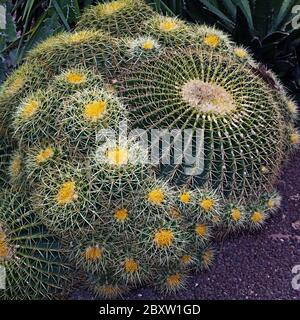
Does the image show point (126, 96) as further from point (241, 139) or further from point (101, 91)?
point (241, 139)

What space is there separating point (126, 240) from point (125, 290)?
283mm

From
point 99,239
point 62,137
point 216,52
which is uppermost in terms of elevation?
point 216,52

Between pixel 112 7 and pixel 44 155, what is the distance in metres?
0.98

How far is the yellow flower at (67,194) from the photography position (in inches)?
88.6

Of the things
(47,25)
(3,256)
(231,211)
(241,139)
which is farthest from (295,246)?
(47,25)

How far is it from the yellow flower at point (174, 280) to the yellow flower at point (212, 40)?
3.55 feet

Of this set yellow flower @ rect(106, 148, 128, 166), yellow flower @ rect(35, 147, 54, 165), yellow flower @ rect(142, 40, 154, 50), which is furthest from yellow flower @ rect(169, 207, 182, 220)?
yellow flower @ rect(142, 40, 154, 50)

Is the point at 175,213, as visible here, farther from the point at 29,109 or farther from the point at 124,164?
the point at 29,109

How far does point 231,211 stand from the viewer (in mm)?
2520

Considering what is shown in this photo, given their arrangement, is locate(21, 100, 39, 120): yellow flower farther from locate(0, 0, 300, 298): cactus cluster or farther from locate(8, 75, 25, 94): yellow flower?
locate(8, 75, 25, 94): yellow flower

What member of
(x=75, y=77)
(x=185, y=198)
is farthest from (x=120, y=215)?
(x=75, y=77)

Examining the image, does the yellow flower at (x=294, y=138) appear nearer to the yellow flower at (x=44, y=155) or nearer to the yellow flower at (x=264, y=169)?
the yellow flower at (x=264, y=169)

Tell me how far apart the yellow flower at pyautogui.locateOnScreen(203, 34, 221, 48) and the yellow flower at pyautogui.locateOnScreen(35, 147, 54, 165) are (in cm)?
94

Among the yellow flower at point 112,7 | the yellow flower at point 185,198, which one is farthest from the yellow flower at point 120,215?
the yellow flower at point 112,7
